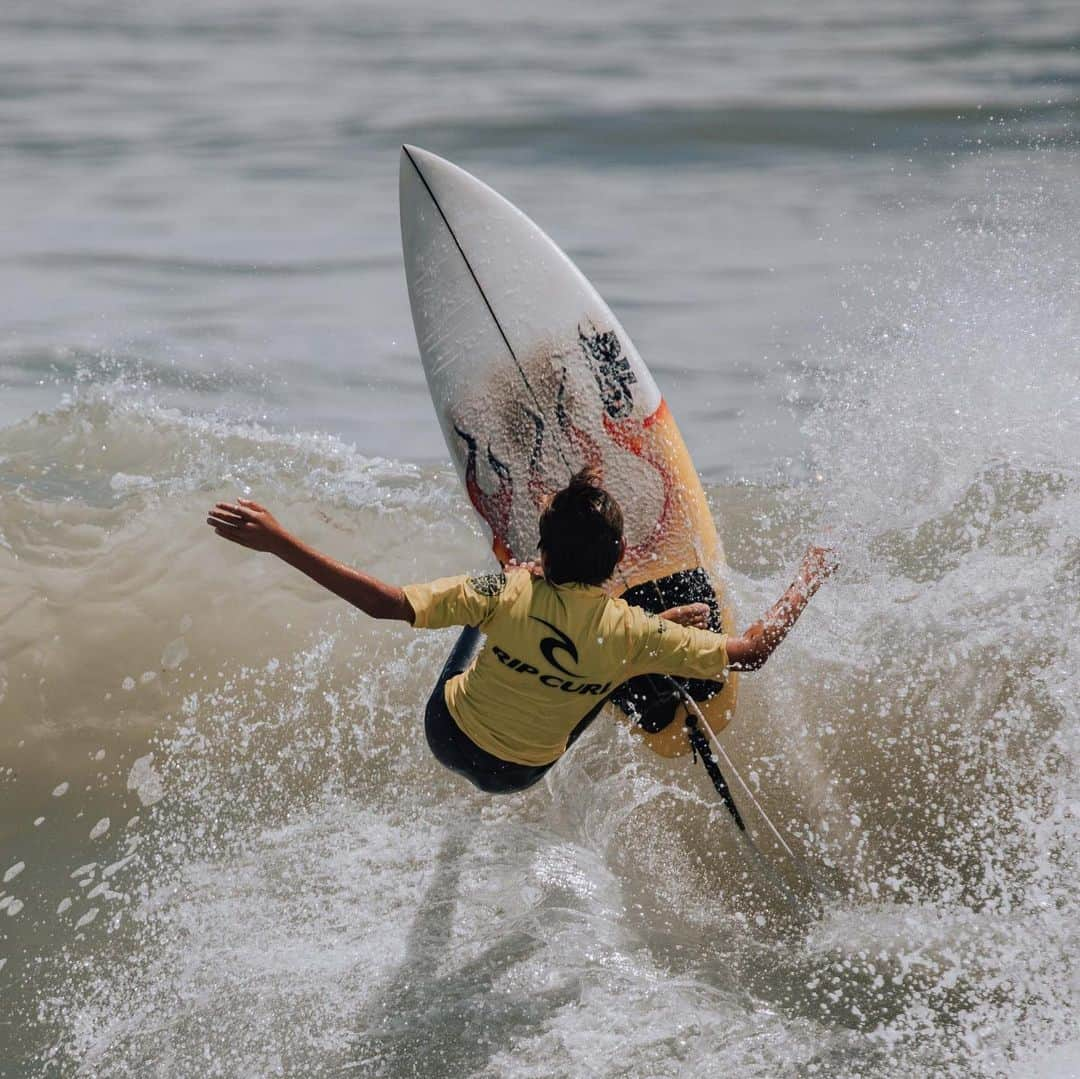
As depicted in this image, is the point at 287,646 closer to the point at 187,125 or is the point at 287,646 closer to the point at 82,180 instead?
the point at 82,180

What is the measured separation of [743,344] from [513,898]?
4.64m

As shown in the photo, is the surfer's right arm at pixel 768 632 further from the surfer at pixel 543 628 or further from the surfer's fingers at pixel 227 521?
the surfer's fingers at pixel 227 521

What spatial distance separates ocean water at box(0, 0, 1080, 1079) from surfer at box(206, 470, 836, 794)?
29.1 inches

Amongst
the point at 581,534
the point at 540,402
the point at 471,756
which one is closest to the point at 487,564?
the point at 540,402

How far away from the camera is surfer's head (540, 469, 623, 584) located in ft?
10.4

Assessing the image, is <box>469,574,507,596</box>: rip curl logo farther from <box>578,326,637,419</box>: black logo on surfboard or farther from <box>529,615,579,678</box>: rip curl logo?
<box>578,326,637,419</box>: black logo on surfboard

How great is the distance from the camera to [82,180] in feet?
34.6

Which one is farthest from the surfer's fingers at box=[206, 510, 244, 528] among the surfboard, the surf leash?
the surf leash

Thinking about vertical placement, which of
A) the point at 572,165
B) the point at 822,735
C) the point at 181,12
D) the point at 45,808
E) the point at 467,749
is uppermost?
the point at 181,12

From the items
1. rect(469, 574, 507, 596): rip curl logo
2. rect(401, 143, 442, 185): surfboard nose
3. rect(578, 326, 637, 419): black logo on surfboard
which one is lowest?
rect(469, 574, 507, 596): rip curl logo

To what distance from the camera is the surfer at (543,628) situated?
3.18 meters

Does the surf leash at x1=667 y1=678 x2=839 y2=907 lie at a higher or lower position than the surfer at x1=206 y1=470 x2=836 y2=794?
lower

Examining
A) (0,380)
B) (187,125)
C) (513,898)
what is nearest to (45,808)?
(513,898)

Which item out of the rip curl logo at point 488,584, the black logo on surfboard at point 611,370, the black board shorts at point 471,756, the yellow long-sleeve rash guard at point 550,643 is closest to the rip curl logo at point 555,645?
the yellow long-sleeve rash guard at point 550,643
